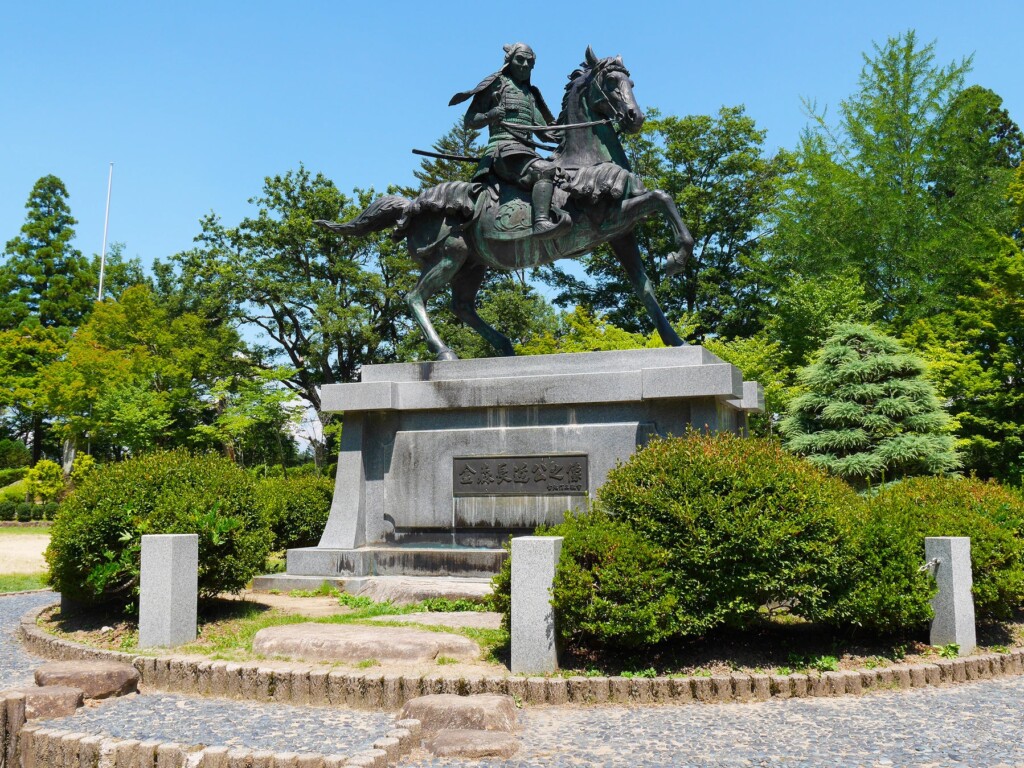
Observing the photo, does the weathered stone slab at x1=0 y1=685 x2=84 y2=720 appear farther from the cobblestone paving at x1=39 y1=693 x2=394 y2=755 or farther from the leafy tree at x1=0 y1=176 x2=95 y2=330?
the leafy tree at x1=0 y1=176 x2=95 y2=330

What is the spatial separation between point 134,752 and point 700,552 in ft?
12.2

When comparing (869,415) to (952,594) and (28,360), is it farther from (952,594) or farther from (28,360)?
(28,360)

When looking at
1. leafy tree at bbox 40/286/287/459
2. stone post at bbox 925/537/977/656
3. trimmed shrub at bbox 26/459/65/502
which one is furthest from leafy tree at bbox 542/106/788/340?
stone post at bbox 925/537/977/656

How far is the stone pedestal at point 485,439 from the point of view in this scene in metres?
9.24

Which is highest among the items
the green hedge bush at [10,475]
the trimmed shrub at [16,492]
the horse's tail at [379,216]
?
the horse's tail at [379,216]

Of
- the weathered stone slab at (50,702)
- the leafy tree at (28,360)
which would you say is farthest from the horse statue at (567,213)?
the leafy tree at (28,360)

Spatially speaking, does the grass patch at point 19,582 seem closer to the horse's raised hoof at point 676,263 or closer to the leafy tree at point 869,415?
the horse's raised hoof at point 676,263

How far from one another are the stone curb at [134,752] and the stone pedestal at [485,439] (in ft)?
15.1

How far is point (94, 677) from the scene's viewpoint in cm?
609

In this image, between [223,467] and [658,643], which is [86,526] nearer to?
[223,467]

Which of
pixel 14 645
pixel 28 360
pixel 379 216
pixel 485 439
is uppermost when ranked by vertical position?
pixel 28 360

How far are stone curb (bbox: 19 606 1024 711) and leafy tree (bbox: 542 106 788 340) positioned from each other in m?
30.0

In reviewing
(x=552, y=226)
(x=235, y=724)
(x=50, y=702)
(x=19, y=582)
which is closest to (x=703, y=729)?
(x=235, y=724)

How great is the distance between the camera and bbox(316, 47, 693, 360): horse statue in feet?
33.1
